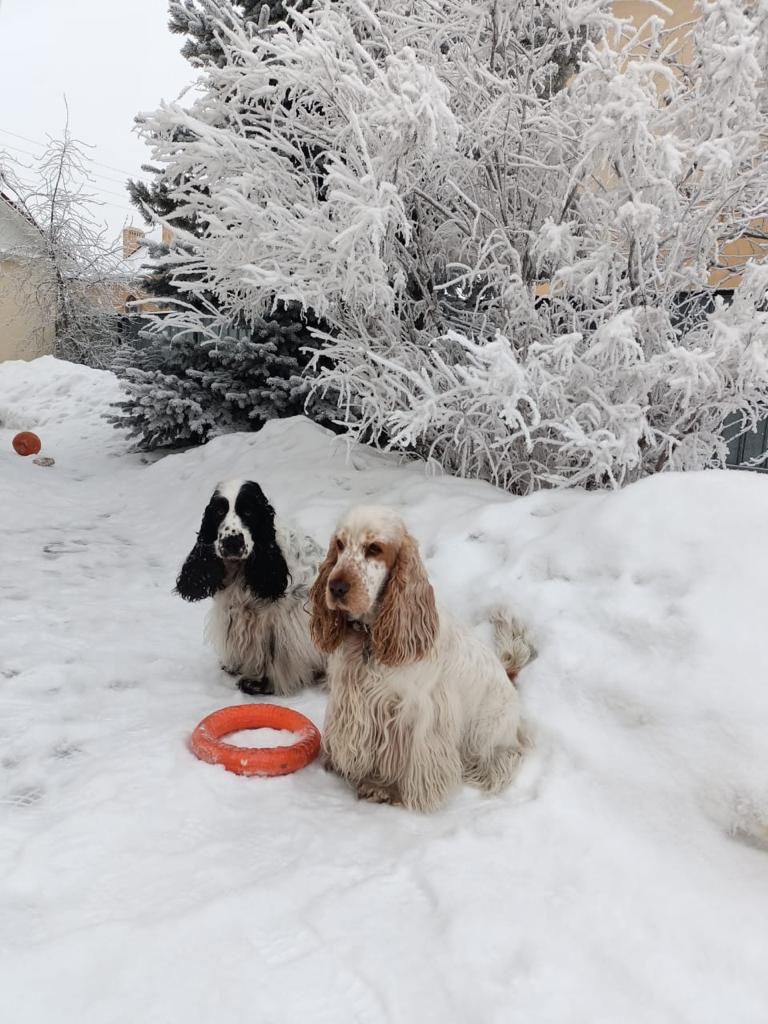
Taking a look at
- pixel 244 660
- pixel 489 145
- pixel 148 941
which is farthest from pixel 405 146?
pixel 148 941

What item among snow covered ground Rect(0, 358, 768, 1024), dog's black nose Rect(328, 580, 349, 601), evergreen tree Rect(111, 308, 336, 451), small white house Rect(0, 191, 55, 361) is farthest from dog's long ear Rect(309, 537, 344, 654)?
small white house Rect(0, 191, 55, 361)

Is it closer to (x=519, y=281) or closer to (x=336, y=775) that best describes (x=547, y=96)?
(x=519, y=281)

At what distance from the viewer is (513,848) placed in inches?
85.9

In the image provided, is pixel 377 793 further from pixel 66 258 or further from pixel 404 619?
pixel 66 258

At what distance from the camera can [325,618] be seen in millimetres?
2578

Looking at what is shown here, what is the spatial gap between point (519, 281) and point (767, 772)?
3252 millimetres

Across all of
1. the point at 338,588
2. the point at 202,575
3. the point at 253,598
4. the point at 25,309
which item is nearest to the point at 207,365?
the point at 202,575

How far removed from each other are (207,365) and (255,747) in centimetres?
666

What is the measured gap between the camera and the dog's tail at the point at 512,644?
3.02 meters

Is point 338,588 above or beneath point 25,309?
beneath

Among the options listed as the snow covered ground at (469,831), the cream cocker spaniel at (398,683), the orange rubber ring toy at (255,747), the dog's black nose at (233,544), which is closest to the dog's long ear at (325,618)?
the cream cocker spaniel at (398,683)

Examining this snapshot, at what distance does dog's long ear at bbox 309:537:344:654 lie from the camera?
2564 millimetres

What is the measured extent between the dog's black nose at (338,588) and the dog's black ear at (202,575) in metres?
1.17

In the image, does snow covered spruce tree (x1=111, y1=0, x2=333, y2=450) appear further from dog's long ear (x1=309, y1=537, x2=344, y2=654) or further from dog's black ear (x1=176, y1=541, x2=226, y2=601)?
dog's long ear (x1=309, y1=537, x2=344, y2=654)
